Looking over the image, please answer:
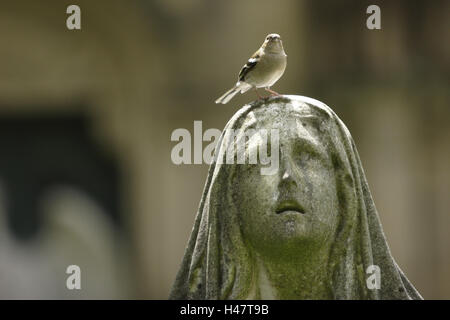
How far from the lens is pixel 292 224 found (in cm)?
653

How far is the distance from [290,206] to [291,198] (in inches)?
1.2

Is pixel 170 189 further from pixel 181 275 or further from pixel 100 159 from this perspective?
Answer: pixel 181 275

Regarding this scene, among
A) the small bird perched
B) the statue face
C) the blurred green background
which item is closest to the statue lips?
the statue face

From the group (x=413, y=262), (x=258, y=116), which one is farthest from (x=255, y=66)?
(x=413, y=262)

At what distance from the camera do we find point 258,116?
681 centimetres

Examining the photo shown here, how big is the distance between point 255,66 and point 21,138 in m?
8.91

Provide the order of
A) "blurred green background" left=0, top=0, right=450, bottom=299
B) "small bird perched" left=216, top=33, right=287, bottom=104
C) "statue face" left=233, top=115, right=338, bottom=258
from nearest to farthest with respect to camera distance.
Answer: "statue face" left=233, top=115, right=338, bottom=258 → "small bird perched" left=216, top=33, right=287, bottom=104 → "blurred green background" left=0, top=0, right=450, bottom=299

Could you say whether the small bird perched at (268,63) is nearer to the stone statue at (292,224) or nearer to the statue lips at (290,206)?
the stone statue at (292,224)

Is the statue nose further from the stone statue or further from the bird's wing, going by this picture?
the bird's wing

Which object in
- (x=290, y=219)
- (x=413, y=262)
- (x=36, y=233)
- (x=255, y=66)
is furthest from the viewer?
(x=36, y=233)

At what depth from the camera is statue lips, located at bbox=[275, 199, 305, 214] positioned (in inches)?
258

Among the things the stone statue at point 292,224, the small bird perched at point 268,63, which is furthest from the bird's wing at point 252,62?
the stone statue at point 292,224

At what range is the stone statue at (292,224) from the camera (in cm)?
659

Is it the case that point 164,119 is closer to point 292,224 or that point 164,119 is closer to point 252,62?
point 252,62
